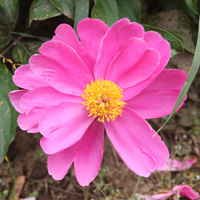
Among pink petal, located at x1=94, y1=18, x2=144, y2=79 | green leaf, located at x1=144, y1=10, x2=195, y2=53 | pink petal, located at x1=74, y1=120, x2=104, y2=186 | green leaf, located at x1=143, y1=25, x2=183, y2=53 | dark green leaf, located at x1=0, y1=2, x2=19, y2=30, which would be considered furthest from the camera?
green leaf, located at x1=144, y1=10, x2=195, y2=53

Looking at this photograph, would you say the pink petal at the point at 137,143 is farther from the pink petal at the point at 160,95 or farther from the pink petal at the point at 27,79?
the pink petal at the point at 27,79

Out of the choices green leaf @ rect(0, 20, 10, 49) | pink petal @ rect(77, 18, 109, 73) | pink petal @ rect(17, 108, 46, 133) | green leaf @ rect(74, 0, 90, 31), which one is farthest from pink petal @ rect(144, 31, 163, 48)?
green leaf @ rect(0, 20, 10, 49)

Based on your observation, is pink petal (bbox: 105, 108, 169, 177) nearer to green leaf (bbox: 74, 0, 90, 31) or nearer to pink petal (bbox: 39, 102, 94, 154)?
pink petal (bbox: 39, 102, 94, 154)

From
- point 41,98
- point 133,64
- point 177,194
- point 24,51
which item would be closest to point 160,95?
point 133,64

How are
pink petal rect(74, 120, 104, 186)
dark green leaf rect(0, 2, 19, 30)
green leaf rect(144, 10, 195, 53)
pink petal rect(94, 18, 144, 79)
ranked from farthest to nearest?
green leaf rect(144, 10, 195, 53)
dark green leaf rect(0, 2, 19, 30)
pink petal rect(74, 120, 104, 186)
pink petal rect(94, 18, 144, 79)

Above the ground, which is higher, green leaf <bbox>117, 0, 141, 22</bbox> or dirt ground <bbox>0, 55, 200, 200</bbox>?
green leaf <bbox>117, 0, 141, 22</bbox>

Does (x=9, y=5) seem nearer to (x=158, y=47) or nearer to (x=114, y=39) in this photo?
(x=114, y=39)
